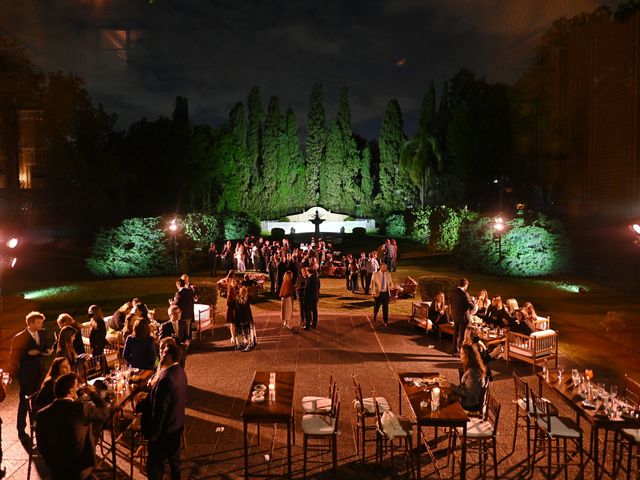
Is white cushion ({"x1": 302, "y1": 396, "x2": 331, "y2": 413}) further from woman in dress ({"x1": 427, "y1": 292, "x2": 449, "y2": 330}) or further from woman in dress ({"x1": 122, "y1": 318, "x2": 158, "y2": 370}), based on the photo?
woman in dress ({"x1": 427, "y1": 292, "x2": 449, "y2": 330})

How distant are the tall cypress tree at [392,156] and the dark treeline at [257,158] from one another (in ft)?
0.34

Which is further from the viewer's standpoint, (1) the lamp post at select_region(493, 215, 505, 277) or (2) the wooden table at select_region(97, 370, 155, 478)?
(1) the lamp post at select_region(493, 215, 505, 277)

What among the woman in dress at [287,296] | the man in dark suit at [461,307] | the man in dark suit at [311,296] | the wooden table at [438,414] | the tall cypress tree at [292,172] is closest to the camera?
the wooden table at [438,414]

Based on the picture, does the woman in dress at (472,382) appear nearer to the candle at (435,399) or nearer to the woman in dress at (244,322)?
the candle at (435,399)

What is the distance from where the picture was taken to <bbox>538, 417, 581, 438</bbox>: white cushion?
571 centimetres

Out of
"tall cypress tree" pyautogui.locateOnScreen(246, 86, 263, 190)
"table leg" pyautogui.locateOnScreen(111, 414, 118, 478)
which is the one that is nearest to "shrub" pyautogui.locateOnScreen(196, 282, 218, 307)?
"table leg" pyautogui.locateOnScreen(111, 414, 118, 478)

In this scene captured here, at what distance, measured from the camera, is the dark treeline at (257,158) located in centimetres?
3067

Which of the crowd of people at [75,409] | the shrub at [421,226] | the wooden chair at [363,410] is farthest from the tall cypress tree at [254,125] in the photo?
the wooden chair at [363,410]

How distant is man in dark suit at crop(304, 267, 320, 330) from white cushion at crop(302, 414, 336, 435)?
623 centimetres

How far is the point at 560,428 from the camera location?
5848mm

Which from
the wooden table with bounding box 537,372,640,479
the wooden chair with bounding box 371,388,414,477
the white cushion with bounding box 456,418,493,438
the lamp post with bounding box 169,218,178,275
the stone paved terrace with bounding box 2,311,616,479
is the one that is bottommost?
the stone paved terrace with bounding box 2,311,616,479

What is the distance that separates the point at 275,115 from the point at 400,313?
41086 mm

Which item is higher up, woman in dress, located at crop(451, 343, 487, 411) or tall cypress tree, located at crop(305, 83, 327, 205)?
tall cypress tree, located at crop(305, 83, 327, 205)

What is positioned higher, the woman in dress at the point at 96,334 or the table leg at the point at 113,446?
the woman in dress at the point at 96,334
